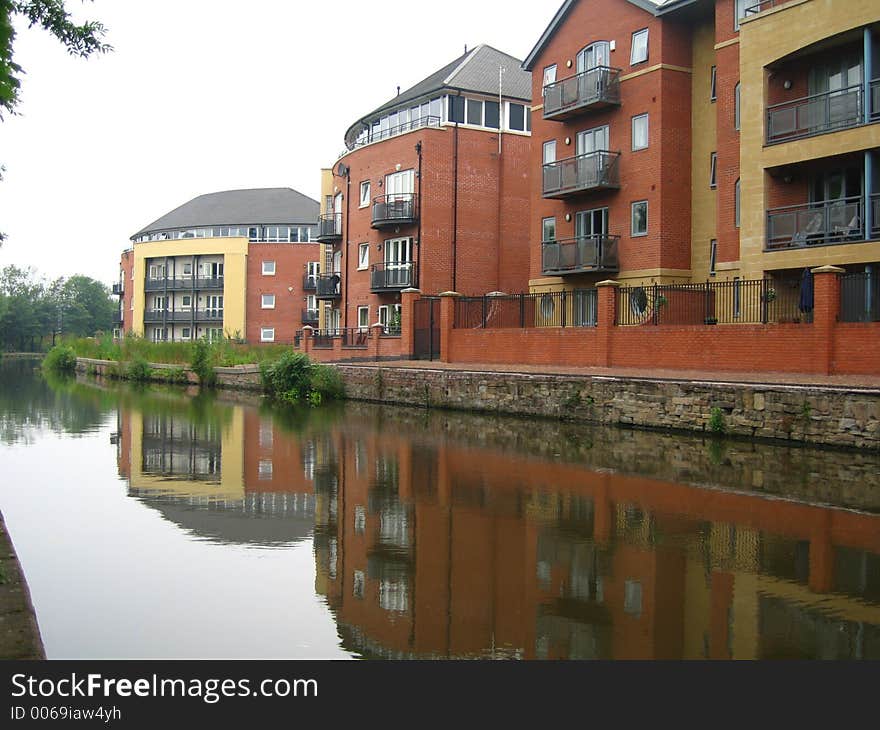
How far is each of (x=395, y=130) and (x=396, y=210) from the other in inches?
175

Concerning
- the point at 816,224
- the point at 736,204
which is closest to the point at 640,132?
the point at 736,204

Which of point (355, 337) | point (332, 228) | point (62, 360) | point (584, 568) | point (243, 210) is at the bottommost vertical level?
point (584, 568)

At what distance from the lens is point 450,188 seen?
3975cm

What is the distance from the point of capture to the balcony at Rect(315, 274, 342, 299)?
45.8m

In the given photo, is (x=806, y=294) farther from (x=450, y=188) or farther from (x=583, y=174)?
(x=450, y=188)

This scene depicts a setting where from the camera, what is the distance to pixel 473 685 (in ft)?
17.3

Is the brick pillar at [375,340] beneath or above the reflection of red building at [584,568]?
Answer: above

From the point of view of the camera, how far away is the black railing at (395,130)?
39844 mm

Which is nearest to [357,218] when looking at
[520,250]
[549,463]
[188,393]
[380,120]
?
[380,120]

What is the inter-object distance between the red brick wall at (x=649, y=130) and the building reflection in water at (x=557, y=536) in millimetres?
13531

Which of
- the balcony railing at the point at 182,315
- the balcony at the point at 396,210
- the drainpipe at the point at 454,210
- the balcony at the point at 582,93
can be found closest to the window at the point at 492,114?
the drainpipe at the point at 454,210

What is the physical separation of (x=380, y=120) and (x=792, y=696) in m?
41.3

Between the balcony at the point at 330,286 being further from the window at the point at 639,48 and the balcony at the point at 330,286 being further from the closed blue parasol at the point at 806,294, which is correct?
the closed blue parasol at the point at 806,294

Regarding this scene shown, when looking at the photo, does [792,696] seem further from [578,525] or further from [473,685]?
[578,525]
